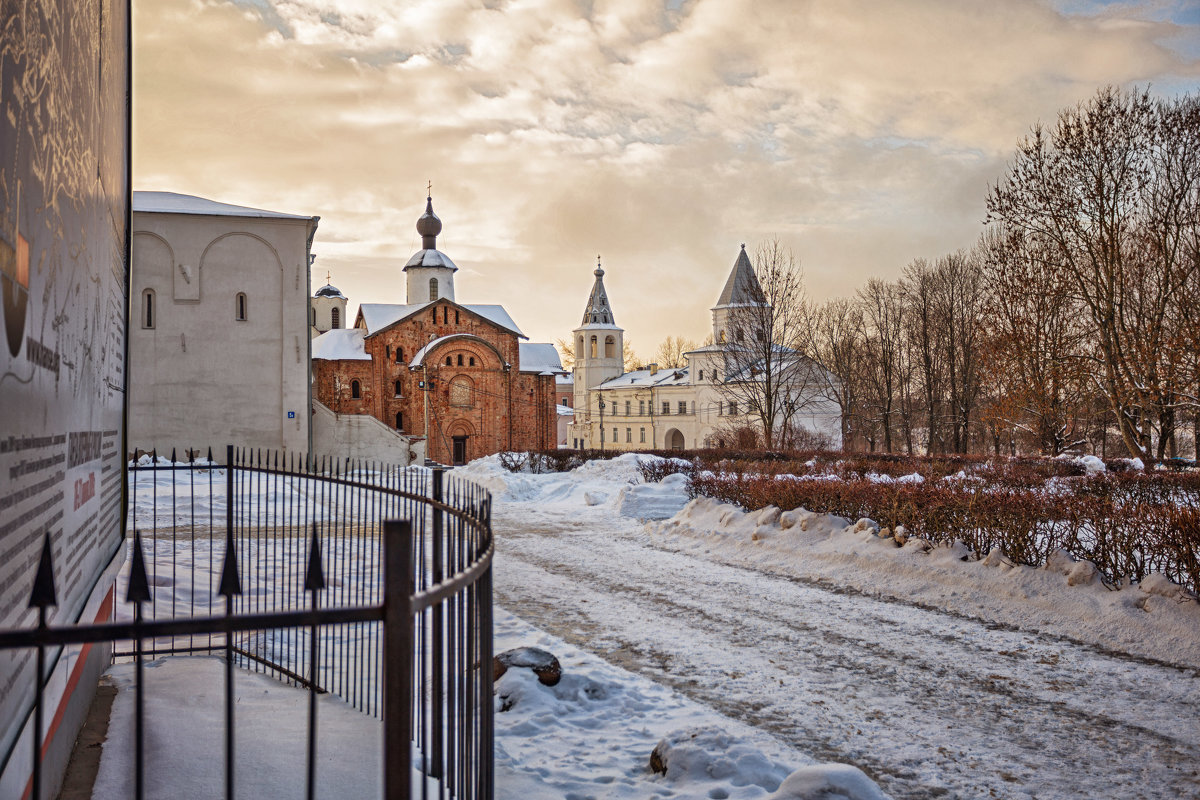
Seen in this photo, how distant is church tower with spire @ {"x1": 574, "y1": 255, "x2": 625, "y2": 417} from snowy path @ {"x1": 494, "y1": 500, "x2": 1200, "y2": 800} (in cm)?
7476

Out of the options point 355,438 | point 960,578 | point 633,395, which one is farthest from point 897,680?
point 633,395

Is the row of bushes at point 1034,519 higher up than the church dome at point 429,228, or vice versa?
the church dome at point 429,228

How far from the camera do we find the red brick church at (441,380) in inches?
1860

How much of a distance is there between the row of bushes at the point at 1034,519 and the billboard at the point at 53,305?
8589mm

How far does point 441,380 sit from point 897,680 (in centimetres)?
4259

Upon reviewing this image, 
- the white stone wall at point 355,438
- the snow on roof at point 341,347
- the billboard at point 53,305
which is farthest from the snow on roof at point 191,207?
the billboard at point 53,305

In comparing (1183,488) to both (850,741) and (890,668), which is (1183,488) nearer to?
(890,668)

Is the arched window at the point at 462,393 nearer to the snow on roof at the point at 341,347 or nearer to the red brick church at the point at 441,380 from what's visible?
the red brick church at the point at 441,380

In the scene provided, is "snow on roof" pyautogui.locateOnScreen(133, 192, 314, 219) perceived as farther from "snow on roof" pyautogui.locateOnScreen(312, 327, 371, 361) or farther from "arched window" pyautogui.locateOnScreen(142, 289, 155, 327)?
"snow on roof" pyautogui.locateOnScreen(312, 327, 371, 361)

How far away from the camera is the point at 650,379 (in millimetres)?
85312

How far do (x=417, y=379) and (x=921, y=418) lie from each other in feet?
89.0

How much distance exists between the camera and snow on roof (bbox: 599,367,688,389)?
81900mm

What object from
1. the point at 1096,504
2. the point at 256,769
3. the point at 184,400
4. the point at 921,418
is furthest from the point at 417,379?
the point at 256,769

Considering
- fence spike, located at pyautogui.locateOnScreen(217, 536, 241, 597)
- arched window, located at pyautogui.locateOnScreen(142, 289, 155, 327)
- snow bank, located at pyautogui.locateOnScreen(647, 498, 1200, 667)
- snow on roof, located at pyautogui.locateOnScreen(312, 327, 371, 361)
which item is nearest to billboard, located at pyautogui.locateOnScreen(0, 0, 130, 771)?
fence spike, located at pyautogui.locateOnScreen(217, 536, 241, 597)
